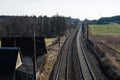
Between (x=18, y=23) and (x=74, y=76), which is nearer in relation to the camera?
(x=74, y=76)

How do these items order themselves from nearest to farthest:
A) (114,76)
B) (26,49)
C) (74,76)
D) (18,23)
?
(114,76), (74,76), (26,49), (18,23)

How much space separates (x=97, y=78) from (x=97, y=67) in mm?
7393

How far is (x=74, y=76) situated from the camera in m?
31.7

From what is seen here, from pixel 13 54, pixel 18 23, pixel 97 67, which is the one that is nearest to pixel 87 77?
pixel 97 67

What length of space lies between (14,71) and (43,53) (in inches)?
588

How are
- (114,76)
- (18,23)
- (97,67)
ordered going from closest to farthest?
(114,76)
(97,67)
(18,23)

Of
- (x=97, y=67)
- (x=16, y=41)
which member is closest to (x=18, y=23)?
(x=16, y=41)

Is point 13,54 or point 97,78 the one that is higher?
point 13,54

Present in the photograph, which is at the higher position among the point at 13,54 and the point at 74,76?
the point at 13,54

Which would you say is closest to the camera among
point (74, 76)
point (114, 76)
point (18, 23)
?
point (114, 76)

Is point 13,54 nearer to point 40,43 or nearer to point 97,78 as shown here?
point 97,78

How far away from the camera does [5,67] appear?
106 feet

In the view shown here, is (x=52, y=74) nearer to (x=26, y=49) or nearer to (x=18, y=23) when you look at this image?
(x=26, y=49)

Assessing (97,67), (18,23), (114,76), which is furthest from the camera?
(18,23)
